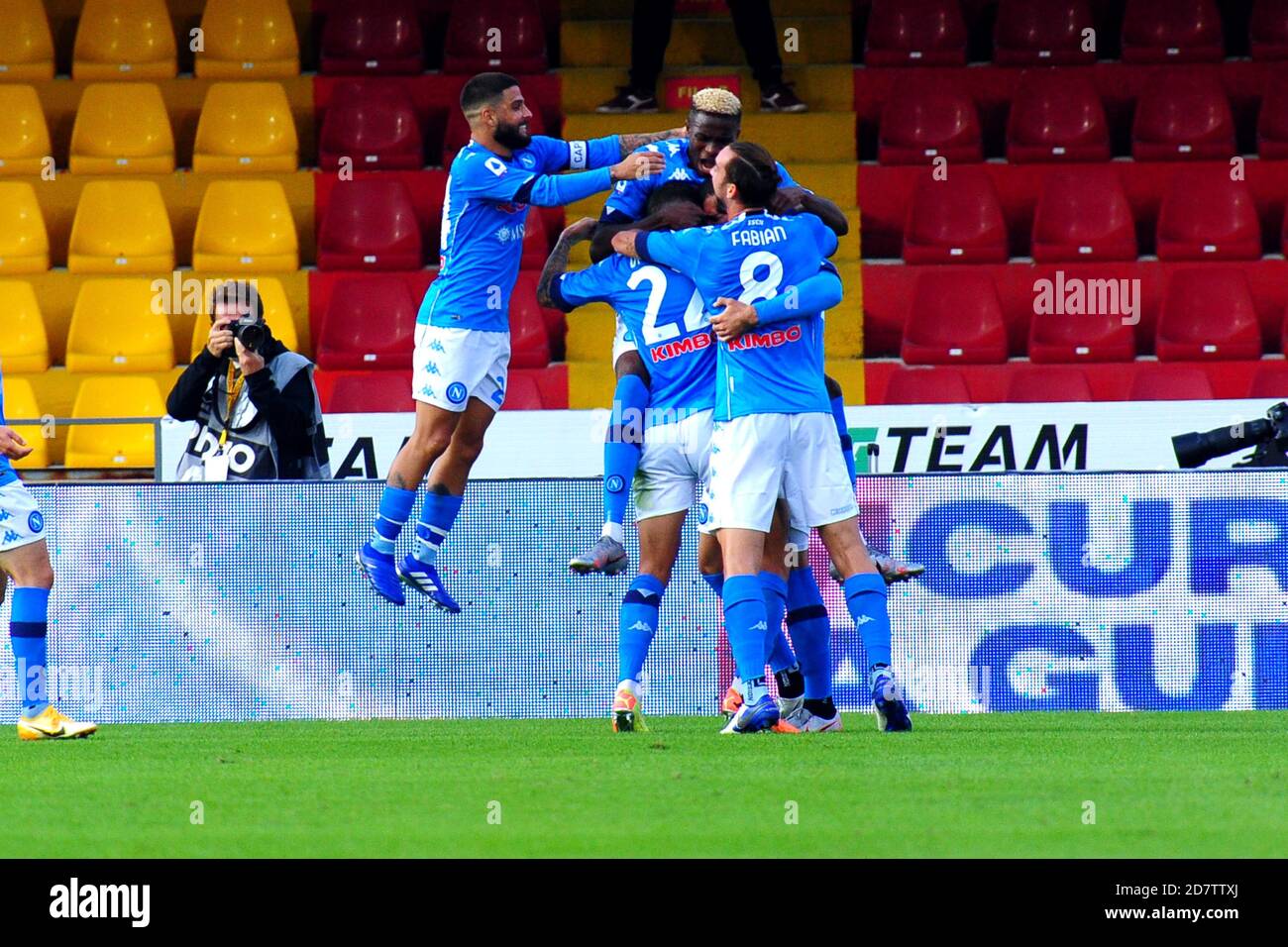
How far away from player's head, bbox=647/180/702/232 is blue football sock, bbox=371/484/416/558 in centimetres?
165

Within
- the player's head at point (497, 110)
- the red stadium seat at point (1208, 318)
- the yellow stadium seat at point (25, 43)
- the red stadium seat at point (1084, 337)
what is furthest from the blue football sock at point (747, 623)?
the yellow stadium seat at point (25, 43)

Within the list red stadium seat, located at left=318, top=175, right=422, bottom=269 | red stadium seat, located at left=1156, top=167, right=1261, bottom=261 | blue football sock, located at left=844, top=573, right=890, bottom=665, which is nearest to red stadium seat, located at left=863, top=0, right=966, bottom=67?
red stadium seat, located at left=1156, top=167, right=1261, bottom=261

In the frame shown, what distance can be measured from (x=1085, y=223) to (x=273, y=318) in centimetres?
564

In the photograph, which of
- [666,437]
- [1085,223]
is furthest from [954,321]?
[666,437]

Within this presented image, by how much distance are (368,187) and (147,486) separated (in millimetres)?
5433

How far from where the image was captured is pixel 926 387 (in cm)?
1287

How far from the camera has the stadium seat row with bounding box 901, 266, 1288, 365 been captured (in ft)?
43.9

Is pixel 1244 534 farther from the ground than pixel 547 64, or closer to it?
closer to it

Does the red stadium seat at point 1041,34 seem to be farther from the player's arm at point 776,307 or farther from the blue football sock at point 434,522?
the player's arm at point 776,307

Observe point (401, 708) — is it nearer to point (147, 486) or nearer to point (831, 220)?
point (147, 486)

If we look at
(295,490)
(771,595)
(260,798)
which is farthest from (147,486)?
(260,798)

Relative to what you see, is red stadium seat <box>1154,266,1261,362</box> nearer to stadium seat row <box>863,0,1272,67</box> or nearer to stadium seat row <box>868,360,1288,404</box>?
stadium seat row <box>868,360,1288,404</box>

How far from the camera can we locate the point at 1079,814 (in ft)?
16.6

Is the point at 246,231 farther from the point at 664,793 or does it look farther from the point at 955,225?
the point at 664,793
